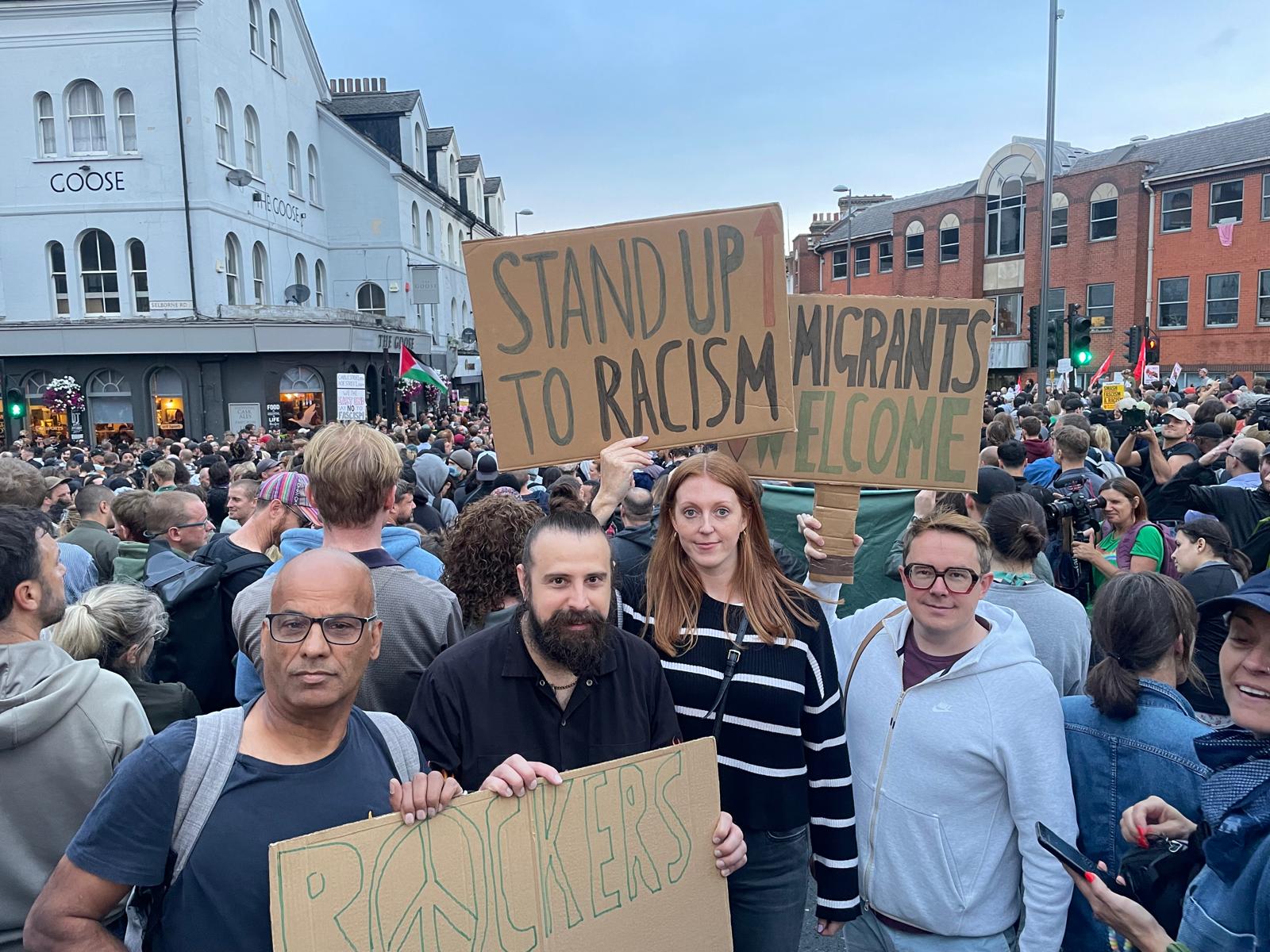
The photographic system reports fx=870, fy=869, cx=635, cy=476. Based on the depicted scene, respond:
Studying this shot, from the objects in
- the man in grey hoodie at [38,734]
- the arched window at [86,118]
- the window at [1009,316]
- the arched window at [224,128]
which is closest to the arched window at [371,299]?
the arched window at [224,128]

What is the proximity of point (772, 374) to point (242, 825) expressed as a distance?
2.11 meters

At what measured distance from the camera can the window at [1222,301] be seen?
32.3 meters

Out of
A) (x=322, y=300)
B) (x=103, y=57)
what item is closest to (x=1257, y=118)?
(x=322, y=300)

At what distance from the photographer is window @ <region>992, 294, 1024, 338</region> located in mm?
39875

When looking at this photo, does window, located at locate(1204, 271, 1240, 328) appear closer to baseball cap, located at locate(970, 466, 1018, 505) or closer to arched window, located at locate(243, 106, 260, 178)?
baseball cap, located at locate(970, 466, 1018, 505)

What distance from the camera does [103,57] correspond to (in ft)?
80.6

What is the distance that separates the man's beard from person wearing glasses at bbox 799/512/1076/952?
0.99 m

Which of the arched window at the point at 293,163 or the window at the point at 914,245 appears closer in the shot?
the arched window at the point at 293,163

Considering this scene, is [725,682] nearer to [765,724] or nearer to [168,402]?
[765,724]

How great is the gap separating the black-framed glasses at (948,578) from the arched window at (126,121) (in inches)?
1128

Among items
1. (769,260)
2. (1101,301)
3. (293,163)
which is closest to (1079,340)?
(769,260)

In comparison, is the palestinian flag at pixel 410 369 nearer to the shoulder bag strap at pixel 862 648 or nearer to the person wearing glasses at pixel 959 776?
the shoulder bag strap at pixel 862 648

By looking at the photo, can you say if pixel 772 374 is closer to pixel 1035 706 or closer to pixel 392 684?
pixel 1035 706

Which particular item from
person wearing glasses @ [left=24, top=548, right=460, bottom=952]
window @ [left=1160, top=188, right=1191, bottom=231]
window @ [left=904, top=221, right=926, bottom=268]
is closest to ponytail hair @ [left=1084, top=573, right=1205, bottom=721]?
person wearing glasses @ [left=24, top=548, right=460, bottom=952]
